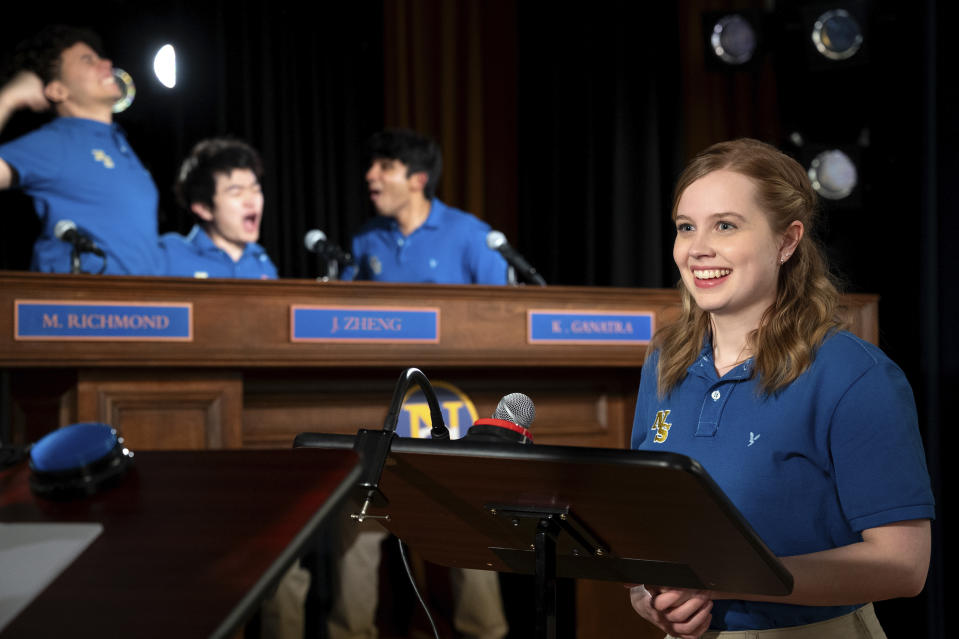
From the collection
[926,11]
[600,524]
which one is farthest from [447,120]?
[600,524]

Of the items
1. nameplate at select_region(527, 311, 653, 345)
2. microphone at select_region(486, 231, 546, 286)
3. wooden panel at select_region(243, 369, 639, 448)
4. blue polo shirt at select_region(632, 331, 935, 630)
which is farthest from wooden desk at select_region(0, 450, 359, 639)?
microphone at select_region(486, 231, 546, 286)

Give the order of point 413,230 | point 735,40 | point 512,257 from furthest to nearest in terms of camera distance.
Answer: point 413,230
point 735,40
point 512,257

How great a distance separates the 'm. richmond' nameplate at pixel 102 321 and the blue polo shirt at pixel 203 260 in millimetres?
1116

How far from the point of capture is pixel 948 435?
314 centimetres

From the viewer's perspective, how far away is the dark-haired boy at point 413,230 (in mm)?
3939

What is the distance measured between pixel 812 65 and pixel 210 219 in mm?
2386

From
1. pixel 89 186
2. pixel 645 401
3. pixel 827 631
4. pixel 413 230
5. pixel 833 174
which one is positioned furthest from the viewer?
pixel 413 230

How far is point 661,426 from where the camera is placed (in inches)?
49.7

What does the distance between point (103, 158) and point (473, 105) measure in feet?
Answer: 6.66

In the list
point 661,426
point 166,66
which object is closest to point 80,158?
point 166,66

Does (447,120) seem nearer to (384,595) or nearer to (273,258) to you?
(273,258)

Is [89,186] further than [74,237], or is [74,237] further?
[89,186]

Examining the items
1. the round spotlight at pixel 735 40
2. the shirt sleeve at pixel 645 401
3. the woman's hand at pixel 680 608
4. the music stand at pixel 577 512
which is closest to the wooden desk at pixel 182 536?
the music stand at pixel 577 512

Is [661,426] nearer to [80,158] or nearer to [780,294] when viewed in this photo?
[780,294]
